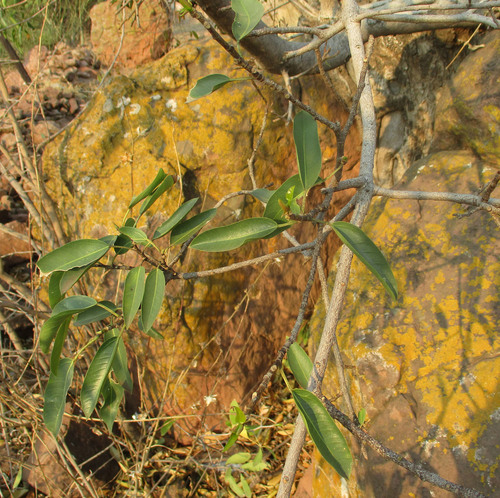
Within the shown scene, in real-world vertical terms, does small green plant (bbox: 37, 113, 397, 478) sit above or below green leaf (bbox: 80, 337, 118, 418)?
above

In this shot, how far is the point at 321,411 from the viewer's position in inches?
24.0

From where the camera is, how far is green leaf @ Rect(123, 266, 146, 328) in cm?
83

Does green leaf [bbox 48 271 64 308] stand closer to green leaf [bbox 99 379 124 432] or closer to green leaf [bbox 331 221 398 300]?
green leaf [bbox 99 379 124 432]

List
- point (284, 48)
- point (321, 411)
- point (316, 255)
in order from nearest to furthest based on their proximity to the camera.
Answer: point (321, 411) → point (316, 255) → point (284, 48)

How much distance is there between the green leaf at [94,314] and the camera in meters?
0.93

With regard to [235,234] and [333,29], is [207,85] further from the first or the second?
[333,29]

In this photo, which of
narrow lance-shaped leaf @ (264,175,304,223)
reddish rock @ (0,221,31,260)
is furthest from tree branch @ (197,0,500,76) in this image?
reddish rock @ (0,221,31,260)

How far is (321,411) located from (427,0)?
156 cm

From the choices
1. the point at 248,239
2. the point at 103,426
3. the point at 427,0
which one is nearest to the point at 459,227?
the point at 427,0

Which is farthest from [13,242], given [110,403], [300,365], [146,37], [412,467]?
[412,467]

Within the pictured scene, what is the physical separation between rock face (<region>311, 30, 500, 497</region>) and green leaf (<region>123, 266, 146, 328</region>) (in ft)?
3.16

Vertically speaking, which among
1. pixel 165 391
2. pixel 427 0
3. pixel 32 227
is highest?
pixel 427 0

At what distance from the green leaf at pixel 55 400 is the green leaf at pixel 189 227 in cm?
39

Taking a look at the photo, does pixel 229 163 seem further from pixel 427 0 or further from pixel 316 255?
pixel 316 255
